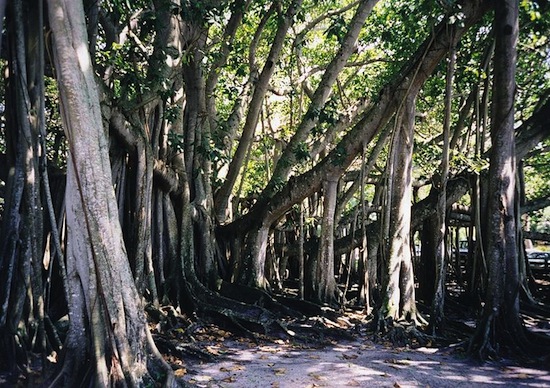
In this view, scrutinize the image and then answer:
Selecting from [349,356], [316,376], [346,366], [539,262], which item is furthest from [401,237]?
[539,262]

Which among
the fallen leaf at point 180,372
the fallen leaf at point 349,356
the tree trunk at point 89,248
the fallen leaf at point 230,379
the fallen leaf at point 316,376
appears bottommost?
the fallen leaf at point 230,379

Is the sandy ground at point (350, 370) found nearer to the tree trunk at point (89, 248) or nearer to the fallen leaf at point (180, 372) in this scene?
the fallen leaf at point (180, 372)

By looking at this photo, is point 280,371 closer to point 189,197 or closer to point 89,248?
point 89,248

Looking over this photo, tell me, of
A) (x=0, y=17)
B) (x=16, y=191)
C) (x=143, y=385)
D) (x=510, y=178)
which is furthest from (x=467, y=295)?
(x=0, y=17)

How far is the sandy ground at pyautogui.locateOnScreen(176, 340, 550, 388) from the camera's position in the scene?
3.89 m

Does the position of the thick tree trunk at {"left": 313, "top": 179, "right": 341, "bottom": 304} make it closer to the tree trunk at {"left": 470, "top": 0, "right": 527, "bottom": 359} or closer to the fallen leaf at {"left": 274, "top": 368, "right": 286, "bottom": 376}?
the tree trunk at {"left": 470, "top": 0, "right": 527, "bottom": 359}

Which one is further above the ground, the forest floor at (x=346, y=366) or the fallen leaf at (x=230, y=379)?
the forest floor at (x=346, y=366)

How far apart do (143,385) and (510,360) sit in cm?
332

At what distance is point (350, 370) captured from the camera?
167 inches

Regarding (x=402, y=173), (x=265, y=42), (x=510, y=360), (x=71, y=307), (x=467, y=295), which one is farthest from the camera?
(x=265, y=42)

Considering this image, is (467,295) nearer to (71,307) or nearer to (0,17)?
(71,307)

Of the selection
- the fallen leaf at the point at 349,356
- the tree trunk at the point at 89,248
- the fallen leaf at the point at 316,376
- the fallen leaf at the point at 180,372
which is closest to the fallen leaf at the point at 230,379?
the fallen leaf at the point at 180,372

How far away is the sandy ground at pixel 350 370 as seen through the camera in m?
3.89

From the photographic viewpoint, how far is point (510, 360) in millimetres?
4473
